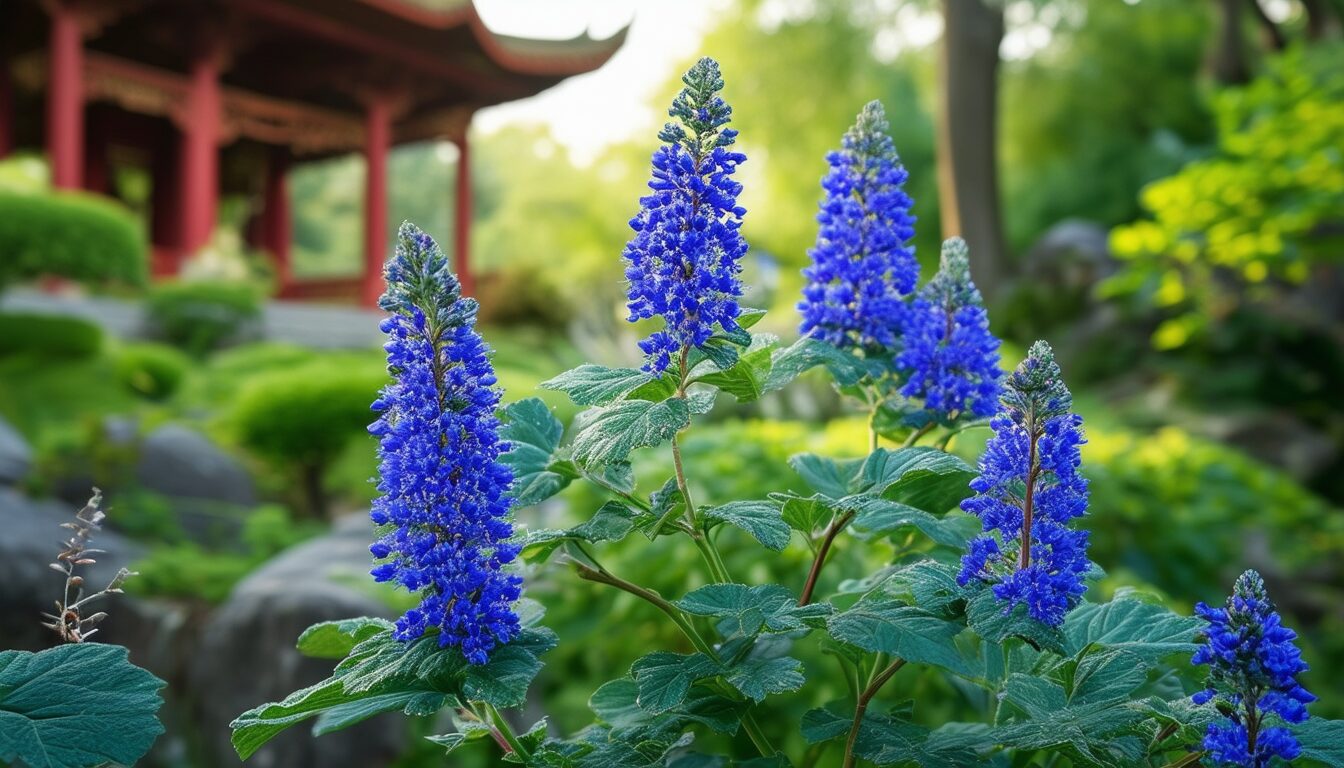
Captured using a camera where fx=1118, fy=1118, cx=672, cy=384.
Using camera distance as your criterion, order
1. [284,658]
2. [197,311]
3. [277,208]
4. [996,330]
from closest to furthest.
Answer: [284,658], [197,311], [996,330], [277,208]

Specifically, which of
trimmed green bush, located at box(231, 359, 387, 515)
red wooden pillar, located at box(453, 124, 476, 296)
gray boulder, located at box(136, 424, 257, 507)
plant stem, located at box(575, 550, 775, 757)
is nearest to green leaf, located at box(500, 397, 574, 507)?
plant stem, located at box(575, 550, 775, 757)

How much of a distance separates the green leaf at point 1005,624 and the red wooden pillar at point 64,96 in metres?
12.9

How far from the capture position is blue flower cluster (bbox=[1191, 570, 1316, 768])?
1104 millimetres

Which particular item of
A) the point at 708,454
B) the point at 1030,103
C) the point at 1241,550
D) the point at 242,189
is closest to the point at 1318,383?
the point at 1241,550

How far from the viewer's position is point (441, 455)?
1.16 meters

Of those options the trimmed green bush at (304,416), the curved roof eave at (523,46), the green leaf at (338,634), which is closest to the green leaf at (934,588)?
the green leaf at (338,634)

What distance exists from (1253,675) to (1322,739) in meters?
0.17

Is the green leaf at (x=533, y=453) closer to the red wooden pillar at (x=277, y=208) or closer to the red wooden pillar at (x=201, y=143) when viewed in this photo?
the red wooden pillar at (x=201, y=143)

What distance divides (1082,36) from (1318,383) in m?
9.50

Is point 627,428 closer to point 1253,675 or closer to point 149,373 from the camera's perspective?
point 1253,675

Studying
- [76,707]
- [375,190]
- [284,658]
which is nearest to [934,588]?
[76,707]

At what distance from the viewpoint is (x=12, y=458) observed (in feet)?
21.8

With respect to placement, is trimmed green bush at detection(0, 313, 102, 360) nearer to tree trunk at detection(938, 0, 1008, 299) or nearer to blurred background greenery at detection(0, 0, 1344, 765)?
blurred background greenery at detection(0, 0, 1344, 765)

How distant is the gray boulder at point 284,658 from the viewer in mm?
4039
